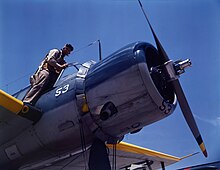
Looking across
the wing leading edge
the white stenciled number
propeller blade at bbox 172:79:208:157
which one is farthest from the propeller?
the wing leading edge

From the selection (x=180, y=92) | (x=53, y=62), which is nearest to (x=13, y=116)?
(x=53, y=62)

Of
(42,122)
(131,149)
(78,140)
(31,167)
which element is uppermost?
(42,122)

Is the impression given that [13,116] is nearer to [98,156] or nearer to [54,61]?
[54,61]

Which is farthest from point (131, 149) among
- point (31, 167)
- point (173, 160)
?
point (31, 167)

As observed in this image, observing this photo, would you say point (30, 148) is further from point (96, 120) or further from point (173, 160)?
point (173, 160)

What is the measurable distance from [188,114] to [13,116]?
2929 mm

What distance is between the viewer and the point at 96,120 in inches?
180

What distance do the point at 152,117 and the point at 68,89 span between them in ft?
4.69

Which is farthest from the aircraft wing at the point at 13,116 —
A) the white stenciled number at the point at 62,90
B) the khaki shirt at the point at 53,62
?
the khaki shirt at the point at 53,62

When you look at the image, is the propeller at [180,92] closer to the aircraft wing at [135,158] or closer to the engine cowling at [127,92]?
the engine cowling at [127,92]

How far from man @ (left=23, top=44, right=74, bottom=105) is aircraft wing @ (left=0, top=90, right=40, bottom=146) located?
26 centimetres

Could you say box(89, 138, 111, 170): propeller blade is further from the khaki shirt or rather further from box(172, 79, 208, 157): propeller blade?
the khaki shirt

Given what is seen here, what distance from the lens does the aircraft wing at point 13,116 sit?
16.4 ft

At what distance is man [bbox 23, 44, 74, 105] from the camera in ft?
17.6
